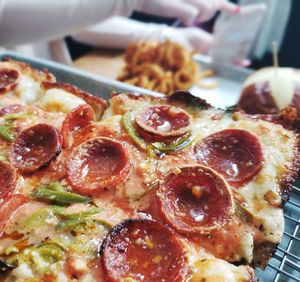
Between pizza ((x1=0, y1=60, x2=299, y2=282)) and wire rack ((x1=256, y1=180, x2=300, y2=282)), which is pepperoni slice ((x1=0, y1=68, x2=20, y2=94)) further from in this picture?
wire rack ((x1=256, y1=180, x2=300, y2=282))

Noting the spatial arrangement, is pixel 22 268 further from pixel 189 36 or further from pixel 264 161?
pixel 189 36

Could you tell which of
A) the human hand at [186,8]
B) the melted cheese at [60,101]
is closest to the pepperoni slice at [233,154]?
the melted cheese at [60,101]

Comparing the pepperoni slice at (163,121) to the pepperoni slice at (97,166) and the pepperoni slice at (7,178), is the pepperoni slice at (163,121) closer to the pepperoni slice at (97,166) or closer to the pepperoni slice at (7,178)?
the pepperoni slice at (97,166)

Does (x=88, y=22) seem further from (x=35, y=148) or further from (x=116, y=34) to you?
(x=35, y=148)

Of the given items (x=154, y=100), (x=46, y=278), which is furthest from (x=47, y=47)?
(x=46, y=278)

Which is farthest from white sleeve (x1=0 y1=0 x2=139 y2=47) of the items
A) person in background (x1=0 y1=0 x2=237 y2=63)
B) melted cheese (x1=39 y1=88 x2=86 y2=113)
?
melted cheese (x1=39 y1=88 x2=86 y2=113)
